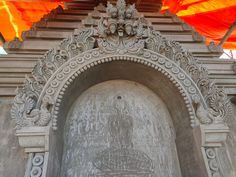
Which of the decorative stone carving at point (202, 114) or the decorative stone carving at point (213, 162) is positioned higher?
the decorative stone carving at point (202, 114)

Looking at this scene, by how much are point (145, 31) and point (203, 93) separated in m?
1.51

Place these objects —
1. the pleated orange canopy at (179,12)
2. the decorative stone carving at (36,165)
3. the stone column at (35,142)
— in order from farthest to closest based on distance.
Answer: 1. the pleated orange canopy at (179,12)
2. the stone column at (35,142)
3. the decorative stone carving at (36,165)

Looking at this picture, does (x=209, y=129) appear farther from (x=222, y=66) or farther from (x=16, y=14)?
(x=16, y=14)

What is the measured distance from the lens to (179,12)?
24.5ft

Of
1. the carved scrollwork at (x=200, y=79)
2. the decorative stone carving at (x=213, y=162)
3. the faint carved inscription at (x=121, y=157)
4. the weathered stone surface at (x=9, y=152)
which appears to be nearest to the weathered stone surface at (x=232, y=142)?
the carved scrollwork at (x=200, y=79)

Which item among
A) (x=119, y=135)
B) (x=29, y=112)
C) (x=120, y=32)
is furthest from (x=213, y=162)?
(x=29, y=112)

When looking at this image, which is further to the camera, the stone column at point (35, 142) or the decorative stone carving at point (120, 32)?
the decorative stone carving at point (120, 32)

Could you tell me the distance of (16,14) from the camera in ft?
22.6

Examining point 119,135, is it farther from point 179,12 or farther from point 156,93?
point 179,12

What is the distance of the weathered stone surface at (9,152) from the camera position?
3.11 metres

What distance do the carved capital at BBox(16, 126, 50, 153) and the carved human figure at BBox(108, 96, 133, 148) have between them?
117cm

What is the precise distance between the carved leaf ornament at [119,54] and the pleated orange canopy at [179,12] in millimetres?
3823

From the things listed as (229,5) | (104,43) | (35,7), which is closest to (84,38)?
(104,43)

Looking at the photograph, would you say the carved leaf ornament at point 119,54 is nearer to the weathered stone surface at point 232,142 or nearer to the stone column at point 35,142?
the stone column at point 35,142
